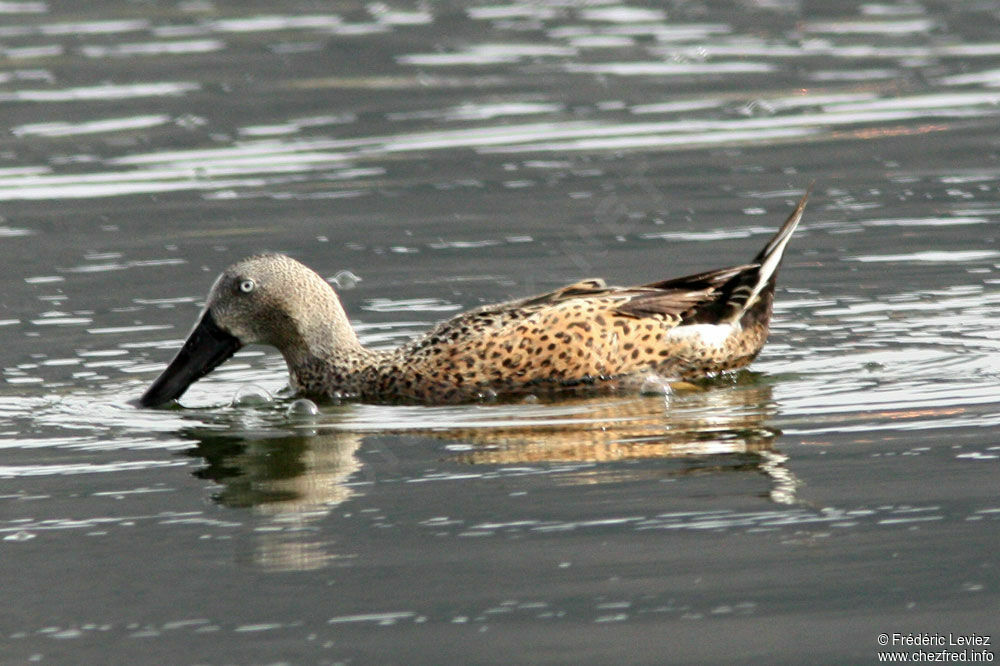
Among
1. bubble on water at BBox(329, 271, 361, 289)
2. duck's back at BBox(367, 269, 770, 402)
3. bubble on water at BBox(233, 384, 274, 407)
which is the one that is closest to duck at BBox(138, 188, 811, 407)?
duck's back at BBox(367, 269, 770, 402)

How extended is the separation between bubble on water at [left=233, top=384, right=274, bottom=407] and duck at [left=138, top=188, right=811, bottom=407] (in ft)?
0.54

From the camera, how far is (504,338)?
886cm

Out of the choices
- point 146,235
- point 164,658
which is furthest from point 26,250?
point 164,658

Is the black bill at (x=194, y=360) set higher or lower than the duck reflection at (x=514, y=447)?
higher

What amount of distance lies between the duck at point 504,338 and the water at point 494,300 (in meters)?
0.20

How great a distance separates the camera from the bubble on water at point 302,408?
882cm

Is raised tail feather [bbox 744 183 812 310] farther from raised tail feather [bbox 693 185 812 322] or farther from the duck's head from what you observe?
the duck's head

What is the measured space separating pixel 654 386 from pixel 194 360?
216 centimetres

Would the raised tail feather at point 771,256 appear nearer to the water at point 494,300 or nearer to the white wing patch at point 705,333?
the white wing patch at point 705,333

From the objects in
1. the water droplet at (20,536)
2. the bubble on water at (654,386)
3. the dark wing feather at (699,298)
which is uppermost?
the dark wing feather at (699,298)

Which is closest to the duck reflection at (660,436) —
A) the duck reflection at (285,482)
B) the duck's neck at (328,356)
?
the duck reflection at (285,482)

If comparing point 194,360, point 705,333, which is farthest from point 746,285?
point 194,360

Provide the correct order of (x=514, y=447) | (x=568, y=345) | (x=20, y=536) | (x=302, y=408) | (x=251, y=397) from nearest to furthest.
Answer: (x=20, y=536), (x=514, y=447), (x=568, y=345), (x=302, y=408), (x=251, y=397)

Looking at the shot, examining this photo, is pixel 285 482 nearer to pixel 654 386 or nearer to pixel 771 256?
pixel 654 386
